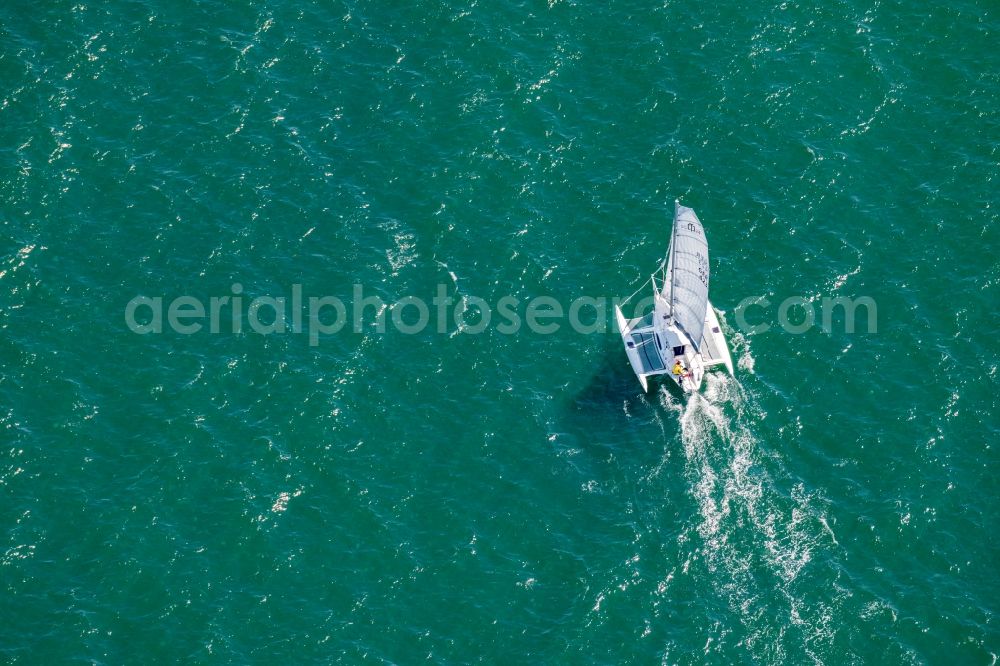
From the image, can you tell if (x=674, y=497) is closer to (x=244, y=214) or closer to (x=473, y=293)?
(x=473, y=293)

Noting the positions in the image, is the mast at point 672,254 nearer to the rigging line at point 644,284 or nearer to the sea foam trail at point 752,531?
the rigging line at point 644,284

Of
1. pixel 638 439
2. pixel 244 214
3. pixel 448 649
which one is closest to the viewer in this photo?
pixel 448 649

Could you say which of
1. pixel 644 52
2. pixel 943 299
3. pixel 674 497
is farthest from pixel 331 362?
pixel 943 299

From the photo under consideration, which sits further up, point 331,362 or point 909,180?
point 909,180

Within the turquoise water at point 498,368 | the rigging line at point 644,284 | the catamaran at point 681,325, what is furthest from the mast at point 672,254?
the turquoise water at point 498,368

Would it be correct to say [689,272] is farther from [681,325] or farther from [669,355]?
[669,355]
